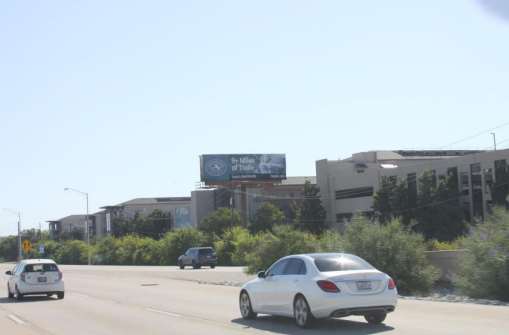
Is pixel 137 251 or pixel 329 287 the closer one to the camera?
pixel 329 287

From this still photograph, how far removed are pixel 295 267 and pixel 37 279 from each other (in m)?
15.1

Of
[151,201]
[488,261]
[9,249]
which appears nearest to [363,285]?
[488,261]

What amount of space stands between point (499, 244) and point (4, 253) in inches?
6739

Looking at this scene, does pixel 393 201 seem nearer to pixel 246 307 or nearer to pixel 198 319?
pixel 198 319

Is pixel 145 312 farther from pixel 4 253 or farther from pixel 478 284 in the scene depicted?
pixel 4 253

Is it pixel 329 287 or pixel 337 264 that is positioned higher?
pixel 337 264

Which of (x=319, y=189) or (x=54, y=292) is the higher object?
(x=319, y=189)

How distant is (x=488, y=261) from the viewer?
23.1 metres

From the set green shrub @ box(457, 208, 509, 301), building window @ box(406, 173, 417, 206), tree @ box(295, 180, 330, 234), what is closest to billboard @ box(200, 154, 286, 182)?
tree @ box(295, 180, 330, 234)

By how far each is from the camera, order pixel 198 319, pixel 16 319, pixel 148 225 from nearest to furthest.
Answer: pixel 198 319
pixel 16 319
pixel 148 225

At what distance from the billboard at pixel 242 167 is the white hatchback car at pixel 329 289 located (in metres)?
99.3

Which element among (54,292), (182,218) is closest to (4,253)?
(182,218)

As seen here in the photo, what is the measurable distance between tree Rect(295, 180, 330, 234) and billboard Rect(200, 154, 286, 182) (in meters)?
16.8

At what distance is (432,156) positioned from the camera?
392ft
